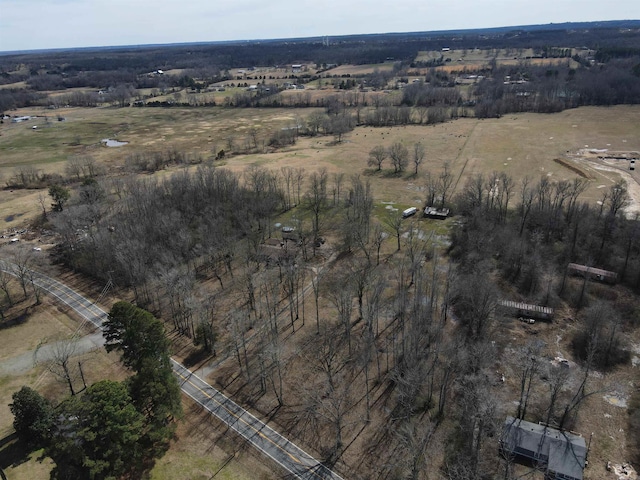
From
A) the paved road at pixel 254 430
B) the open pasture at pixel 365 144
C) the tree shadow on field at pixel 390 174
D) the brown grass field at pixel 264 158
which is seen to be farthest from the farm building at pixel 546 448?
the tree shadow on field at pixel 390 174

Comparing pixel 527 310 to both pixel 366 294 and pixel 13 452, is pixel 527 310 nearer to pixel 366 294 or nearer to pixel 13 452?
pixel 366 294

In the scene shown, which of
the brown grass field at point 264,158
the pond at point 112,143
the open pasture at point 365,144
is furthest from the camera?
the pond at point 112,143

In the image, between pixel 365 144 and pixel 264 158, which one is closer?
pixel 264 158

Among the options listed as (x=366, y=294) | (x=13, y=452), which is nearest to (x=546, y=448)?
(x=366, y=294)

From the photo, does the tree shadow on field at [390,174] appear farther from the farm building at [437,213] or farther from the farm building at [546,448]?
the farm building at [546,448]

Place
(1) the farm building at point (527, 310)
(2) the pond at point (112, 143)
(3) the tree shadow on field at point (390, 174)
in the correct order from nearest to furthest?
(1) the farm building at point (527, 310) < (3) the tree shadow on field at point (390, 174) < (2) the pond at point (112, 143)
